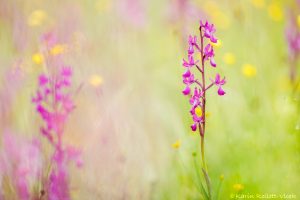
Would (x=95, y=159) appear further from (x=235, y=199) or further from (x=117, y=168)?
(x=235, y=199)

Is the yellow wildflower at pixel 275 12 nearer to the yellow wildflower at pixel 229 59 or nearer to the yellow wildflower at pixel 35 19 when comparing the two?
the yellow wildflower at pixel 229 59

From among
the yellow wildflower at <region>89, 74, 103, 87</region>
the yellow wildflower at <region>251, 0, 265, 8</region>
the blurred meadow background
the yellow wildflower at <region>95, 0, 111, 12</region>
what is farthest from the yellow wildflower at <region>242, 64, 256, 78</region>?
the yellow wildflower at <region>95, 0, 111, 12</region>

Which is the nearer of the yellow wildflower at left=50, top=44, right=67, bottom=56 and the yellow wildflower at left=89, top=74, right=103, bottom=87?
the yellow wildflower at left=50, top=44, right=67, bottom=56

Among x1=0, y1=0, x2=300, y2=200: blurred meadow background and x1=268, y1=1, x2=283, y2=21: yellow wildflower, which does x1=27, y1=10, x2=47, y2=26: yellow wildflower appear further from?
x1=268, y1=1, x2=283, y2=21: yellow wildflower

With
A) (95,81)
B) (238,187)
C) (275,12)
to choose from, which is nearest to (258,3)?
(275,12)

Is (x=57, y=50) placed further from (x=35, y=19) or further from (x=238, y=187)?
(x=238, y=187)

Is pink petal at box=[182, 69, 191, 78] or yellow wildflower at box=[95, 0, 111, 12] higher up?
yellow wildflower at box=[95, 0, 111, 12]
